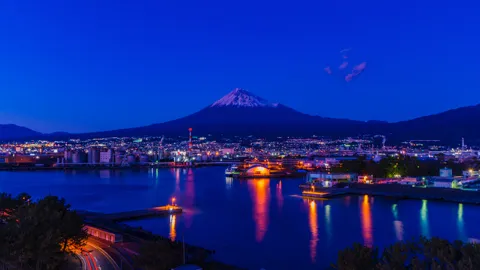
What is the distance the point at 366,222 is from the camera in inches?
242

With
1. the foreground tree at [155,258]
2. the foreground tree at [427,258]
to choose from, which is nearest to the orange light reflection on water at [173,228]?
the foreground tree at [155,258]

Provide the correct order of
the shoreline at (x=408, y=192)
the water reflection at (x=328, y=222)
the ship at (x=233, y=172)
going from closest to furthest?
1. the water reflection at (x=328, y=222)
2. the shoreline at (x=408, y=192)
3. the ship at (x=233, y=172)

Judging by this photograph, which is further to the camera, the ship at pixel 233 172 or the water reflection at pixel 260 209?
the ship at pixel 233 172

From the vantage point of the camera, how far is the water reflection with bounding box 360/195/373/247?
504 cm

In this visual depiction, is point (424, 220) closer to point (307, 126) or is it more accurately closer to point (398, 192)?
point (398, 192)

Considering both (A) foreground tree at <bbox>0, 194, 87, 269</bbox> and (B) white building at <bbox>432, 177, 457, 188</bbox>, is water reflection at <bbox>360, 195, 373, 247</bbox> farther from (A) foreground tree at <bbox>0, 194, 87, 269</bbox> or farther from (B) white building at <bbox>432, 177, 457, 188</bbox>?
(A) foreground tree at <bbox>0, 194, 87, 269</bbox>

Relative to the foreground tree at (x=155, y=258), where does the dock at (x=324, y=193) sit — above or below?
below

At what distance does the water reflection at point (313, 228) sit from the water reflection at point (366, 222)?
1.74ft

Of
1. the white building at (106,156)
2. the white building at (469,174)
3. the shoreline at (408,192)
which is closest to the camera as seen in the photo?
the shoreline at (408,192)

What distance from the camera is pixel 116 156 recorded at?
21.8 m

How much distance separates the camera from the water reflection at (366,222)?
504 centimetres

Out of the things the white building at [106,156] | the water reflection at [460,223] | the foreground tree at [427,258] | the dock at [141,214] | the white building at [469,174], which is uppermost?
the white building at [106,156]

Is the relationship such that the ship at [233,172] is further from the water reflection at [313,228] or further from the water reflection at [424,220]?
the water reflection at [424,220]

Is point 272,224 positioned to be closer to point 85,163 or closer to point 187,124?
point 85,163
